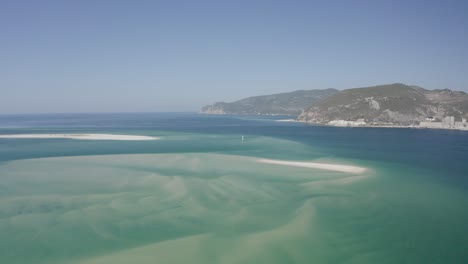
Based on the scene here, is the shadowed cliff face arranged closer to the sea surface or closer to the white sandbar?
the sea surface

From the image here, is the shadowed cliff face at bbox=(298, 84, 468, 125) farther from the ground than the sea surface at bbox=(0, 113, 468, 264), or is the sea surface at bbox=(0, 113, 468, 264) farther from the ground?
the shadowed cliff face at bbox=(298, 84, 468, 125)

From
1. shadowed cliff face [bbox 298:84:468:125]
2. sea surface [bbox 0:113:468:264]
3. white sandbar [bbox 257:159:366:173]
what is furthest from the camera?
shadowed cliff face [bbox 298:84:468:125]

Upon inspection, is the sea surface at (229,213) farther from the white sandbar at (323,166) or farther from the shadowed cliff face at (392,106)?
the shadowed cliff face at (392,106)

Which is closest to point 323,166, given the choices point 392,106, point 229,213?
point 229,213

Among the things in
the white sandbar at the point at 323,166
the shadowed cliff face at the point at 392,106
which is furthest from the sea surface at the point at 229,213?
the shadowed cliff face at the point at 392,106

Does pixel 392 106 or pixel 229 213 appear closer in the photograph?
pixel 229 213

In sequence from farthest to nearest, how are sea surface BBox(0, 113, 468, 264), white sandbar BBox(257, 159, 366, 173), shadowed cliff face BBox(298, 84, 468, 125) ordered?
shadowed cliff face BBox(298, 84, 468, 125)
white sandbar BBox(257, 159, 366, 173)
sea surface BBox(0, 113, 468, 264)

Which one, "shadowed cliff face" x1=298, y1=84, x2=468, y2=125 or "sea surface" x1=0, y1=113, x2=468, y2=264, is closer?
"sea surface" x1=0, y1=113, x2=468, y2=264

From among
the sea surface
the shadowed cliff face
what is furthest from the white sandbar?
the shadowed cliff face

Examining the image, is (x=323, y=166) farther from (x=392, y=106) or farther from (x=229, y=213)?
(x=392, y=106)
